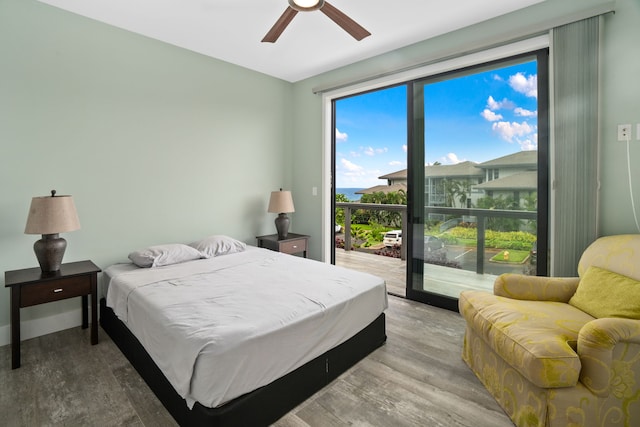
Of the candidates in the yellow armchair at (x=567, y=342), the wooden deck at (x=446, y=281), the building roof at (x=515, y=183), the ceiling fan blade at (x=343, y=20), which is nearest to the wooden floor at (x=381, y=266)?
the wooden deck at (x=446, y=281)

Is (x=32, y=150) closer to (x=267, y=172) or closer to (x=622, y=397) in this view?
(x=267, y=172)

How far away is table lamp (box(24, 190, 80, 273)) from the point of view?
236 cm

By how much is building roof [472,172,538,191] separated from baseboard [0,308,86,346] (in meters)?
3.88

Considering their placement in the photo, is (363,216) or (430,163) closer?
(430,163)

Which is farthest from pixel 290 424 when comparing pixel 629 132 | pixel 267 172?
pixel 267 172

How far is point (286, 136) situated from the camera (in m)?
4.62

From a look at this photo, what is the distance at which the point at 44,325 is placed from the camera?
8.94 ft

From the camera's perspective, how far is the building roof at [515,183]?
2.79 meters

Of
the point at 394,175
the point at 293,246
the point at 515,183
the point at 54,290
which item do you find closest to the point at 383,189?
A: the point at 394,175

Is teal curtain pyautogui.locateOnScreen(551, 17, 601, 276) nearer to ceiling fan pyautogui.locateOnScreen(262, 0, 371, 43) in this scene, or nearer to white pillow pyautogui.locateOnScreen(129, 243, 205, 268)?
ceiling fan pyautogui.locateOnScreen(262, 0, 371, 43)

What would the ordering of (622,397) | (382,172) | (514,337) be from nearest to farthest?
1. (622,397)
2. (514,337)
3. (382,172)

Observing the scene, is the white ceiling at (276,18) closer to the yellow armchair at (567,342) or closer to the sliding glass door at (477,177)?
the sliding glass door at (477,177)

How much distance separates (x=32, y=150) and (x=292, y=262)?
2296mm

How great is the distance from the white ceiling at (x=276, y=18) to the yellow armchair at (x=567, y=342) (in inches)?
85.0
